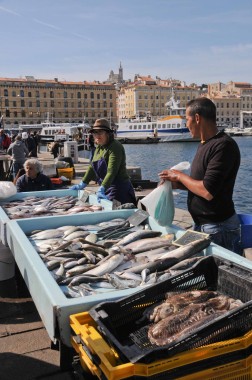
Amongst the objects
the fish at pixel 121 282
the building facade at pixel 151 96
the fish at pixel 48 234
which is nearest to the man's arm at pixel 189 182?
the fish at pixel 121 282

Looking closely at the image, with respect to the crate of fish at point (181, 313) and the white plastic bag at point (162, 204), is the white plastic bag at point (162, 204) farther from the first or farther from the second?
the crate of fish at point (181, 313)

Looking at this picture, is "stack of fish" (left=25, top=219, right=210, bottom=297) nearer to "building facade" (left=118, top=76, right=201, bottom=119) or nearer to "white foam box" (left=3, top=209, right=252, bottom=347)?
"white foam box" (left=3, top=209, right=252, bottom=347)

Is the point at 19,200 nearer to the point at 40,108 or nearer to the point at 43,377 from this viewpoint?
the point at 43,377

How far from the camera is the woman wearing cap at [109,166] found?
5.15 meters

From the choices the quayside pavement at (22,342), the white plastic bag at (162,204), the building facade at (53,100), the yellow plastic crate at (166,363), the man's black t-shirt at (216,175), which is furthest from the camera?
the building facade at (53,100)

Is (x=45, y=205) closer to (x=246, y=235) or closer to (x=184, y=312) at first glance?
(x=246, y=235)

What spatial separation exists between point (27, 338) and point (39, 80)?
121 metres

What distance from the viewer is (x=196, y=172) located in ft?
10.9

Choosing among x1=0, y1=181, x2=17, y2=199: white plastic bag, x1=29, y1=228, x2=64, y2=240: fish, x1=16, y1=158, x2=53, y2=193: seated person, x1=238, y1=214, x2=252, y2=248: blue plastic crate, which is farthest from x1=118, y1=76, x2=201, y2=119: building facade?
x1=29, y1=228, x2=64, y2=240: fish

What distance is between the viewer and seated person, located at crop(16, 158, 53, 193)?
6309 millimetres

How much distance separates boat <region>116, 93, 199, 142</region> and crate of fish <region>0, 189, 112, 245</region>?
189 ft

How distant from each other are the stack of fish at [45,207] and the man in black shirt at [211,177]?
6.03ft

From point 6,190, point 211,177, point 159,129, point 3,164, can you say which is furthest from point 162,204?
point 159,129

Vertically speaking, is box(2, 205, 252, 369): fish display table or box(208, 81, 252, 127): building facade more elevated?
box(208, 81, 252, 127): building facade
